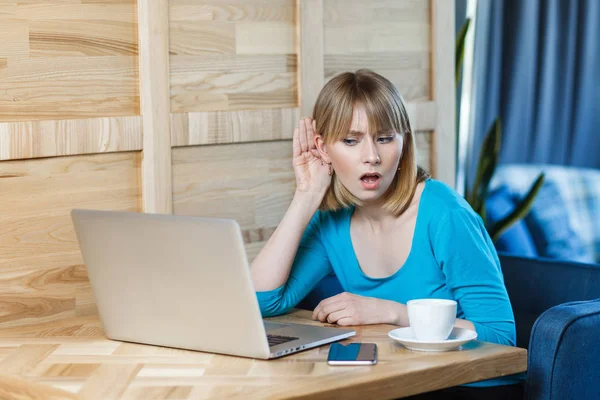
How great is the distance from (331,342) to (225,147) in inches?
32.3

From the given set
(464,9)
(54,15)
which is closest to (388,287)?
(54,15)

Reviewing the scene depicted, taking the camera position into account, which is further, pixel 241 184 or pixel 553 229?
pixel 553 229

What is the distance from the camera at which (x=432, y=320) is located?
1.51 metres

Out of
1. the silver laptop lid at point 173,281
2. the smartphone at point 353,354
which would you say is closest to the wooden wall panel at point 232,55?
the silver laptop lid at point 173,281

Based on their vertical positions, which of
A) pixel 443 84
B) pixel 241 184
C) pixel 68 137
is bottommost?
pixel 241 184

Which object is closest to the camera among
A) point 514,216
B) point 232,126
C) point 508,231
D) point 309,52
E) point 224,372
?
point 224,372

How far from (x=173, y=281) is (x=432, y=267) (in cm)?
62

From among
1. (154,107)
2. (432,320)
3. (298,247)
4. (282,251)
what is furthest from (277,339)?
(154,107)

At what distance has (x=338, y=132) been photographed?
6.31 feet

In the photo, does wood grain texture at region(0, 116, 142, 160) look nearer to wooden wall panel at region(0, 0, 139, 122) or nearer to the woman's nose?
wooden wall panel at region(0, 0, 139, 122)

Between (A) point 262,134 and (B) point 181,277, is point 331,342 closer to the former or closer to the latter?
(B) point 181,277

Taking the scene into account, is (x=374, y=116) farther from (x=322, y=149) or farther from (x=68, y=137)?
(x=68, y=137)

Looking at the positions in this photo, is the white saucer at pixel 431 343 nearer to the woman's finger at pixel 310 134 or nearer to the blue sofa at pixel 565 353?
the blue sofa at pixel 565 353

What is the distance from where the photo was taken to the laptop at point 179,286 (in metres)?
1.49
